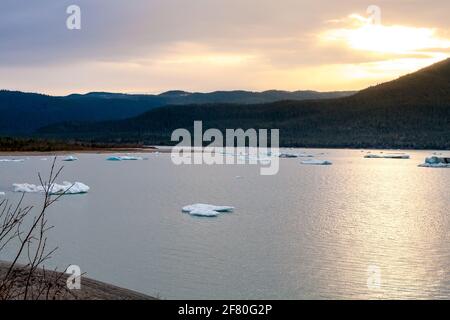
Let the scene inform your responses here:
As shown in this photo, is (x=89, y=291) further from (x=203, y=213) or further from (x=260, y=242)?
(x=203, y=213)

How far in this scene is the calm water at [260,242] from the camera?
8.45 meters

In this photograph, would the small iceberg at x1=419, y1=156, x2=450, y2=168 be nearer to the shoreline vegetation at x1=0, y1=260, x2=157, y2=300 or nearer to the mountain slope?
the shoreline vegetation at x1=0, y1=260, x2=157, y2=300

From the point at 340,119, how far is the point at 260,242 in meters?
91.3

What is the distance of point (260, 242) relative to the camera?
39.3 ft

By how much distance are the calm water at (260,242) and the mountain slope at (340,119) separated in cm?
6546

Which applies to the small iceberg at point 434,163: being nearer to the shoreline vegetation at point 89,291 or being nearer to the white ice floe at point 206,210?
the white ice floe at point 206,210

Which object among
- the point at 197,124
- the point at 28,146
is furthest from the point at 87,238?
the point at 197,124

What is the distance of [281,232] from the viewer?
13414 mm

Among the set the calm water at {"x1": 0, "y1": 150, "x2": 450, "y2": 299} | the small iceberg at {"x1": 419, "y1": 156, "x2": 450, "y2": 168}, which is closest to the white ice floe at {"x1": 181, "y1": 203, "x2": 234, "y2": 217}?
the calm water at {"x1": 0, "y1": 150, "x2": 450, "y2": 299}

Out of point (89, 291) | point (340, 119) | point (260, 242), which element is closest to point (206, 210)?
point (260, 242)

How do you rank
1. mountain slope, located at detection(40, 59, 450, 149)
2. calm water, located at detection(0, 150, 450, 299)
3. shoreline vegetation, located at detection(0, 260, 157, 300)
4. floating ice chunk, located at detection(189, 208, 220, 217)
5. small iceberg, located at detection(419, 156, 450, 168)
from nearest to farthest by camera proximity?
shoreline vegetation, located at detection(0, 260, 157, 300) → calm water, located at detection(0, 150, 450, 299) → floating ice chunk, located at detection(189, 208, 220, 217) → small iceberg, located at detection(419, 156, 450, 168) → mountain slope, located at detection(40, 59, 450, 149)

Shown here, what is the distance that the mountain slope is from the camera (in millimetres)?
90125

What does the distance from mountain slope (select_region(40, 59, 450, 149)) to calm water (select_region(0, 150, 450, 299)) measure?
65461 millimetres

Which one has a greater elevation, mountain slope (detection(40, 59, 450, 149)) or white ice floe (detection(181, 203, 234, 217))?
mountain slope (detection(40, 59, 450, 149))
